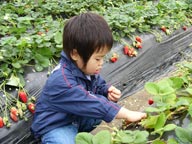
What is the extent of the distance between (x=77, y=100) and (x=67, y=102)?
6cm

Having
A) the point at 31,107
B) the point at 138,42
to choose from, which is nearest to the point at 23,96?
the point at 31,107

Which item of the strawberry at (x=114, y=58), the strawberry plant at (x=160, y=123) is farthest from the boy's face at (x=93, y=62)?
the strawberry at (x=114, y=58)

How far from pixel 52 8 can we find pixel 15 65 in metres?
1.77

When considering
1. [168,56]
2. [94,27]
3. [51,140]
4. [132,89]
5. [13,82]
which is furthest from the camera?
[168,56]

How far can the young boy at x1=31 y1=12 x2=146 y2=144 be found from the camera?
6.06ft

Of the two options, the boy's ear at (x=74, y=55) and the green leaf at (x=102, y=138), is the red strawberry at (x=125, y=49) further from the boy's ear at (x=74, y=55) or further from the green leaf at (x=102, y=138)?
the green leaf at (x=102, y=138)

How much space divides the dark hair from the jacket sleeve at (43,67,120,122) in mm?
159

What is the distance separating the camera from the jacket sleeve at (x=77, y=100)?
6.13 ft

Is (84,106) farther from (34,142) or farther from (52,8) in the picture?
(52,8)

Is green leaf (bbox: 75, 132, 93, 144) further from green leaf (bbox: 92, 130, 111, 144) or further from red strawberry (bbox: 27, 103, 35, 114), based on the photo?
red strawberry (bbox: 27, 103, 35, 114)

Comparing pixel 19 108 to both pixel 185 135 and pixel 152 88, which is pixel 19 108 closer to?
pixel 152 88

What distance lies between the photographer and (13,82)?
233cm

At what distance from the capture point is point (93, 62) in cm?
190

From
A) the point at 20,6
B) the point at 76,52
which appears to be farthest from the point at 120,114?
the point at 20,6
